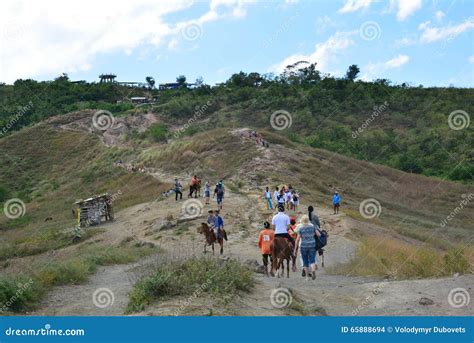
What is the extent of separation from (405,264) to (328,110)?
66.8 meters

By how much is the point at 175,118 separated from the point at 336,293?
66611mm

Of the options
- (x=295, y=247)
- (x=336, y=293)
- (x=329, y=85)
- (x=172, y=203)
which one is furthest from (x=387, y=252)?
(x=329, y=85)

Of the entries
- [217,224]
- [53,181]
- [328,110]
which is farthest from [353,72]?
[217,224]

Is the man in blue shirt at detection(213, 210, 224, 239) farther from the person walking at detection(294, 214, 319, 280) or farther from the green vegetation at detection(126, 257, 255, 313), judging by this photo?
the green vegetation at detection(126, 257, 255, 313)

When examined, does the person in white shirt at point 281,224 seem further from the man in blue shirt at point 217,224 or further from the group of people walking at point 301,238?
the man in blue shirt at point 217,224

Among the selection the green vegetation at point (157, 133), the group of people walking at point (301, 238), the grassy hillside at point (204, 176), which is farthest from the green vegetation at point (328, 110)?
the group of people walking at point (301, 238)

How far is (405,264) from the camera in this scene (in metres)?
15.7

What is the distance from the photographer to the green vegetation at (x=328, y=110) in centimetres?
6419

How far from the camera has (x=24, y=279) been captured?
1381 centimetres

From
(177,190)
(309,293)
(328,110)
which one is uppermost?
(328,110)

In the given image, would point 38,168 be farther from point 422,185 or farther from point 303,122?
point 422,185

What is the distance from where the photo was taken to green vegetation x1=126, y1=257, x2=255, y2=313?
10472 millimetres

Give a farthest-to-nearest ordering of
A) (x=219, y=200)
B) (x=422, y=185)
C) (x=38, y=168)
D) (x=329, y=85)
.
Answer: (x=329, y=85) → (x=38, y=168) → (x=422, y=185) → (x=219, y=200)

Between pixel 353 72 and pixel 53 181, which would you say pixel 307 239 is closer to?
pixel 53 181
